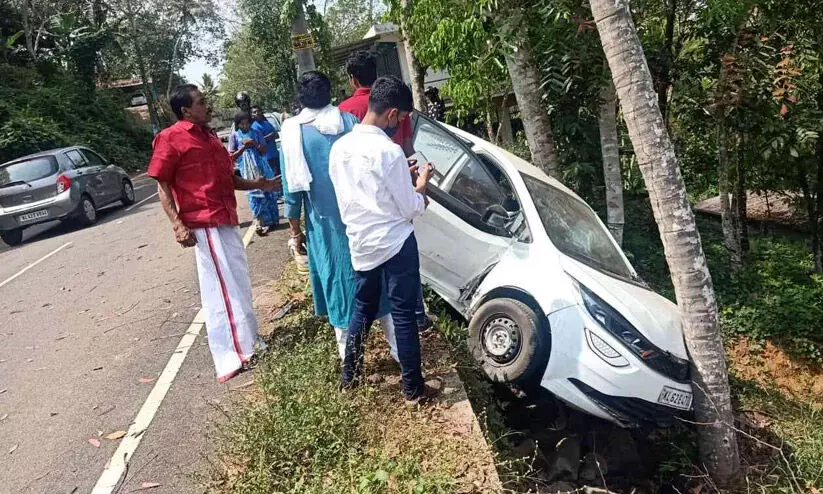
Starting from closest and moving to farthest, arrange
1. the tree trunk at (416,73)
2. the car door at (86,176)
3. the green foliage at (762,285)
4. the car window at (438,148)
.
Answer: the car window at (438,148) → the green foliage at (762,285) → the tree trunk at (416,73) → the car door at (86,176)

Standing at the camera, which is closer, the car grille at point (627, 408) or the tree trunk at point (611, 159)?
the car grille at point (627, 408)

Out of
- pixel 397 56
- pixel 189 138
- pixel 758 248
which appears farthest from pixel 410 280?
pixel 397 56

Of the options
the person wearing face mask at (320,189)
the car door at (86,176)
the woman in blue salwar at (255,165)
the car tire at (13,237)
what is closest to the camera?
the person wearing face mask at (320,189)

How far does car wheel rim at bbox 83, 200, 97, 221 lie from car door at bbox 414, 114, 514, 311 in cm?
939

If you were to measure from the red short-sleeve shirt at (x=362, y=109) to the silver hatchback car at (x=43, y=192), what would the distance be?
8969 mm

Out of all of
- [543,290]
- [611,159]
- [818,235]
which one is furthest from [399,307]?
[818,235]

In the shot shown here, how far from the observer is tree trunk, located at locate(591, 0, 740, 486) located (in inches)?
143

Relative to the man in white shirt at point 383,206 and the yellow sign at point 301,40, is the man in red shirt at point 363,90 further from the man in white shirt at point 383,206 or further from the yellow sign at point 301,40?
the yellow sign at point 301,40

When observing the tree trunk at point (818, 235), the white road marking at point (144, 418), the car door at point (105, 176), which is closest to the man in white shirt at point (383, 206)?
the white road marking at point (144, 418)

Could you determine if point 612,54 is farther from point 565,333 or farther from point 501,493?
point 501,493

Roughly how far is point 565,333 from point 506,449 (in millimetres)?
846

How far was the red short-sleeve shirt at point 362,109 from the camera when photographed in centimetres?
460

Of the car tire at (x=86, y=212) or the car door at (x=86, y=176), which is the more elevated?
the car door at (x=86, y=176)

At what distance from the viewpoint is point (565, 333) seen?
388 centimetres
